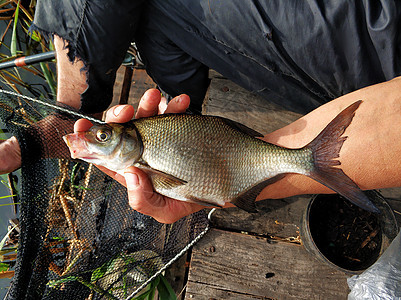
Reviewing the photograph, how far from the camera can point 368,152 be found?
1.40 m

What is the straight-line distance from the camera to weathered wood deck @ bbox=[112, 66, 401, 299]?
6.35ft

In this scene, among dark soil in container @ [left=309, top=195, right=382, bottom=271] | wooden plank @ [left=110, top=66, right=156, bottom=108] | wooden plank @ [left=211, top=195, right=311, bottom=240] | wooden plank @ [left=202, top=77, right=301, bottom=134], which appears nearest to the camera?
dark soil in container @ [left=309, top=195, right=382, bottom=271]

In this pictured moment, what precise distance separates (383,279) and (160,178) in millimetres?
1425

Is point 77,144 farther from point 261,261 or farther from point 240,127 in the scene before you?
point 261,261

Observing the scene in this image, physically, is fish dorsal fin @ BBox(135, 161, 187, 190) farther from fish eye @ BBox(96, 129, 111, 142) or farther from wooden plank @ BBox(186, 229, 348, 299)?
wooden plank @ BBox(186, 229, 348, 299)

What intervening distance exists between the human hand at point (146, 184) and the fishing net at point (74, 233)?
35cm

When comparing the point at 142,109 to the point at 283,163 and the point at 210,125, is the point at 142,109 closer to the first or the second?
the point at 210,125

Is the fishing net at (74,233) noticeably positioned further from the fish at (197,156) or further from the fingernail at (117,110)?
the fish at (197,156)

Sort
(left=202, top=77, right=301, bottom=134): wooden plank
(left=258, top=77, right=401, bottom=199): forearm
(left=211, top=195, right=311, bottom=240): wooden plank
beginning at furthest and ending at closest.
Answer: (left=202, top=77, right=301, bottom=134): wooden plank < (left=211, top=195, right=311, bottom=240): wooden plank < (left=258, top=77, right=401, bottom=199): forearm

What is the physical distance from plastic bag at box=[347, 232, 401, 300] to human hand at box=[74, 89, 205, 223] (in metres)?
1.11

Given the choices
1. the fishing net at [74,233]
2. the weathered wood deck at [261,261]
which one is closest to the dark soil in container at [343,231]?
the weathered wood deck at [261,261]

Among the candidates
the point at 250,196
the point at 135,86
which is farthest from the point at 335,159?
the point at 135,86

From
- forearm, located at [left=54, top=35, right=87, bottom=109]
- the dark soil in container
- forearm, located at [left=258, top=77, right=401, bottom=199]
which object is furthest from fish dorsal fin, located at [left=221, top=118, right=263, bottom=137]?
forearm, located at [left=54, top=35, right=87, bottom=109]

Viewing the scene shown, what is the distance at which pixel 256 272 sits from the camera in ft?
6.50
